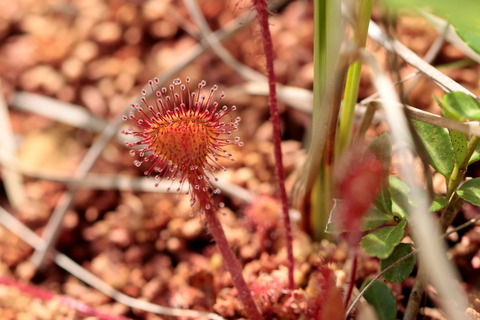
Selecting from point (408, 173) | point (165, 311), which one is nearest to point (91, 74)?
point (165, 311)

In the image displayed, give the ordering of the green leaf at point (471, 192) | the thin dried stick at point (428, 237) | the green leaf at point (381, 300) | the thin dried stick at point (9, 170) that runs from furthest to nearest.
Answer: the thin dried stick at point (9, 170) → the green leaf at point (381, 300) → the green leaf at point (471, 192) → the thin dried stick at point (428, 237)

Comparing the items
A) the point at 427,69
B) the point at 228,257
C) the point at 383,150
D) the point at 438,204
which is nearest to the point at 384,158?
the point at 383,150

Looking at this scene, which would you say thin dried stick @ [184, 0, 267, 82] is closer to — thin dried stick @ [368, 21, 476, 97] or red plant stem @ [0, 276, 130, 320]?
thin dried stick @ [368, 21, 476, 97]

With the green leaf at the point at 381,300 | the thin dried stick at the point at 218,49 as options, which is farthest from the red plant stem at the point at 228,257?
the thin dried stick at the point at 218,49

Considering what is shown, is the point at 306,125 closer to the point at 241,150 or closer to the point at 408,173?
the point at 241,150

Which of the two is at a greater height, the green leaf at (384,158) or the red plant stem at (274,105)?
the red plant stem at (274,105)

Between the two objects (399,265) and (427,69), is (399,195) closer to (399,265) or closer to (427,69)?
(399,265)

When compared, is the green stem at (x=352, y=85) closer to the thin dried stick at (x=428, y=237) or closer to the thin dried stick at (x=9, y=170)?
the thin dried stick at (x=428, y=237)
